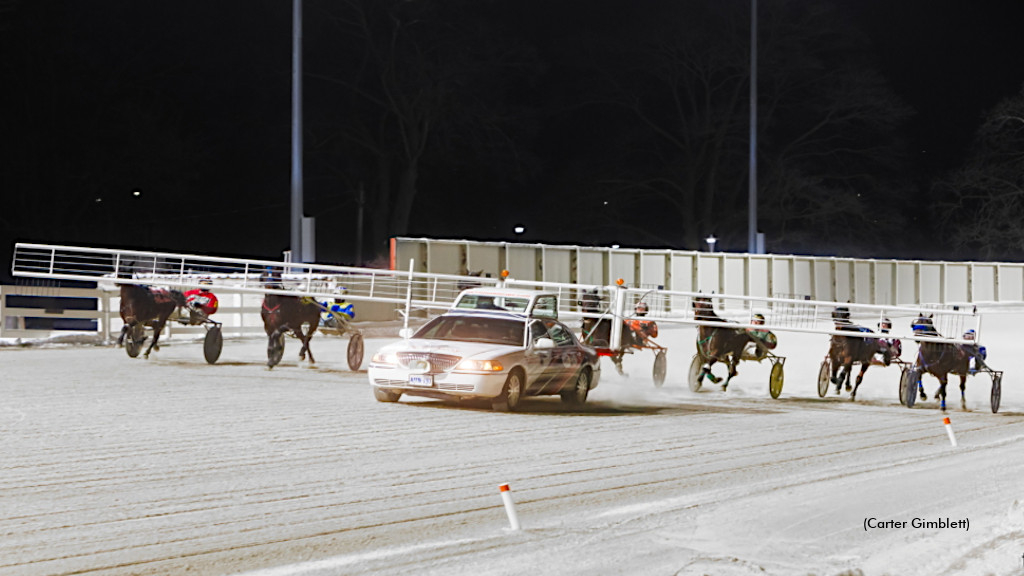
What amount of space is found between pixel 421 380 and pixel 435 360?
291 mm

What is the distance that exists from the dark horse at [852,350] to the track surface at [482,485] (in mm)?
1371

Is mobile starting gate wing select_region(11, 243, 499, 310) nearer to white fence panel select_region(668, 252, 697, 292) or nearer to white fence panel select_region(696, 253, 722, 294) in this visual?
white fence panel select_region(668, 252, 697, 292)

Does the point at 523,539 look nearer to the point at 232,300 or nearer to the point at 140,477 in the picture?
the point at 140,477

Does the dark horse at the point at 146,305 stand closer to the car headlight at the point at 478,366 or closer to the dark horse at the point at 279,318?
the dark horse at the point at 279,318

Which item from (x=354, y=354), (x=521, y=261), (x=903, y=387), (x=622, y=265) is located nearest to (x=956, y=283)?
(x=622, y=265)

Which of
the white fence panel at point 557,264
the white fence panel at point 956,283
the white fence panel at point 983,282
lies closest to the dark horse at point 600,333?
the white fence panel at point 557,264

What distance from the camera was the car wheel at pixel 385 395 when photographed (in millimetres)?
16094

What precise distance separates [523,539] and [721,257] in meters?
36.8

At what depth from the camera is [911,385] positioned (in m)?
17.6

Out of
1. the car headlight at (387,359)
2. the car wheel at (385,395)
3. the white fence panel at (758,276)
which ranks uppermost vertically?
the white fence panel at (758,276)

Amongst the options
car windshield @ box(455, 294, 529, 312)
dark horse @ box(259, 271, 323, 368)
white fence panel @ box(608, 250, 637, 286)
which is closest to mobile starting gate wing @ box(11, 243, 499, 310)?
dark horse @ box(259, 271, 323, 368)

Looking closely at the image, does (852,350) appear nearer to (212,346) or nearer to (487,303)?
(487,303)

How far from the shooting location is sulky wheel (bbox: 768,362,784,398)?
61.5 feet

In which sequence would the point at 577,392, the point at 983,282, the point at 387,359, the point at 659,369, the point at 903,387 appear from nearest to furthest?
the point at 387,359 → the point at 577,392 → the point at 903,387 → the point at 659,369 → the point at 983,282
